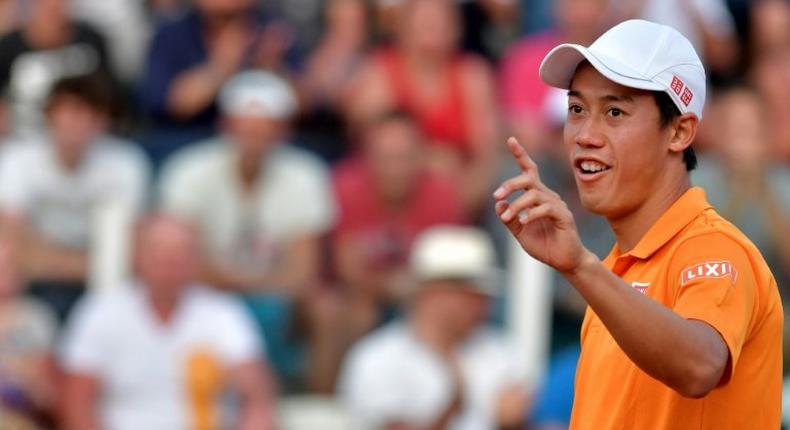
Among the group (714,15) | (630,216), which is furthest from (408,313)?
(630,216)

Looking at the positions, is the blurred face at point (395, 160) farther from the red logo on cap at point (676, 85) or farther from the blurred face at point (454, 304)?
the red logo on cap at point (676, 85)

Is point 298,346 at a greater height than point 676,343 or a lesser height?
lesser

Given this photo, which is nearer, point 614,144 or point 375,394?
point 614,144

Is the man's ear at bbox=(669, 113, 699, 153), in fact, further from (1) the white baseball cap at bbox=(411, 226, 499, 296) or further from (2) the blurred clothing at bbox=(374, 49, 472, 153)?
(2) the blurred clothing at bbox=(374, 49, 472, 153)

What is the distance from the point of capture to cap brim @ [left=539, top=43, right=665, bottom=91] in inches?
122

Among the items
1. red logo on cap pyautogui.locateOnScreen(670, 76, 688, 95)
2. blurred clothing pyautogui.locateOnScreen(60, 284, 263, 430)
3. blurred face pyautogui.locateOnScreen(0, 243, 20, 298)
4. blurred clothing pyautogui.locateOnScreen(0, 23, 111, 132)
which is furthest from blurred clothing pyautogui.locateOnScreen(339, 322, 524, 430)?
red logo on cap pyautogui.locateOnScreen(670, 76, 688, 95)

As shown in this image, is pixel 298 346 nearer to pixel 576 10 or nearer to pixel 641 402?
pixel 576 10

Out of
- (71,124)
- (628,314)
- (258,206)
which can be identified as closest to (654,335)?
(628,314)

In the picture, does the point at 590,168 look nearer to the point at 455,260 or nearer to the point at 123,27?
the point at 455,260

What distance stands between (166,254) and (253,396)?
81 cm

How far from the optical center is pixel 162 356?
25.4 feet

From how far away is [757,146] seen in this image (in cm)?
858

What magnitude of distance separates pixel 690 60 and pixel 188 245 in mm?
4900

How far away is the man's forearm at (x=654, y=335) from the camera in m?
2.88
